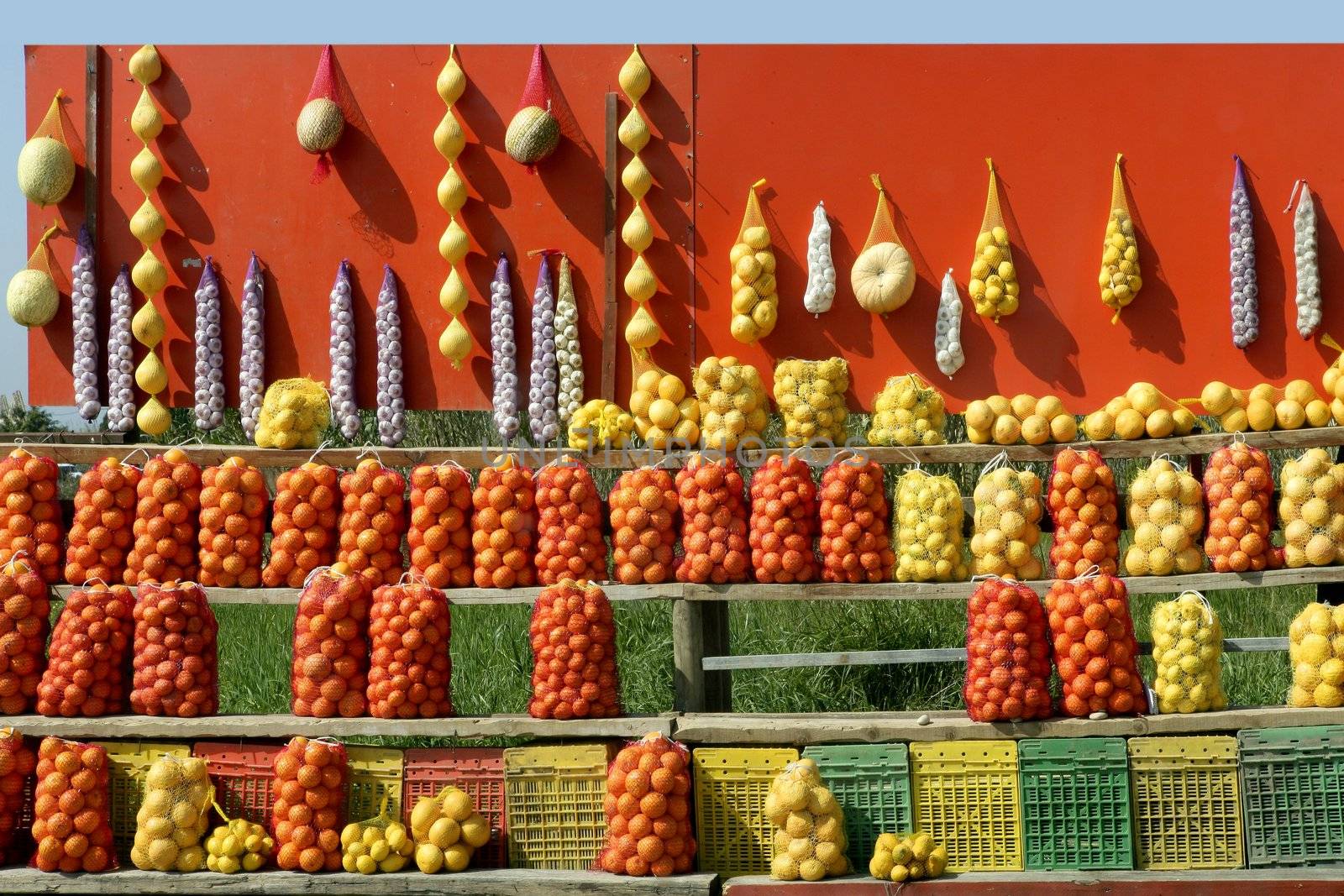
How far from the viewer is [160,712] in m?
5.37

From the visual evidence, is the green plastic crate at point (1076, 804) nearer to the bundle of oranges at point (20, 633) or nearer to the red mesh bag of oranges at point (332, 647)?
the red mesh bag of oranges at point (332, 647)

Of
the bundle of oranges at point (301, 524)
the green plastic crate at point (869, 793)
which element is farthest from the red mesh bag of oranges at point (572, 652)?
the bundle of oranges at point (301, 524)

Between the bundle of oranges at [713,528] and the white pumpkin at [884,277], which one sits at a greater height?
the white pumpkin at [884,277]

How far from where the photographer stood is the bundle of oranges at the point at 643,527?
541 centimetres

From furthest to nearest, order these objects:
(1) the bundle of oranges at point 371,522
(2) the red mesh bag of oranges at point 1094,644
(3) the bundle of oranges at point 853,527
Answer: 1. (1) the bundle of oranges at point 371,522
2. (3) the bundle of oranges at point 853,527
3. (2) the red mesh bag of oranges at point 1094,644

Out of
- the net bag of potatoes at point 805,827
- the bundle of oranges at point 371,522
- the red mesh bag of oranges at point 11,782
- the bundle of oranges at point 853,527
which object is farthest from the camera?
the bundle of oranges at point 371,522

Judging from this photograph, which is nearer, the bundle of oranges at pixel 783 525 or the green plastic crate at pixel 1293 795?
the green plastic crate at pixel 1293 795

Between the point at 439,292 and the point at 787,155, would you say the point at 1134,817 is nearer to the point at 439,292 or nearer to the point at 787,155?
the point at 787,155

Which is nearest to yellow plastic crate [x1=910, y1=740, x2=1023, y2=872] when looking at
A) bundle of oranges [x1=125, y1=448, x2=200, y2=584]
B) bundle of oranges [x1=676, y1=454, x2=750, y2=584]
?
bundle of oranges [x1=676, y1=454, x2=750, y2=584]

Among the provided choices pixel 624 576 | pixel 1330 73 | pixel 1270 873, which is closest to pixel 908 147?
pixel 1330 73

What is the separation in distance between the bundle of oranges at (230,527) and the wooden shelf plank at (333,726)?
1.76 feet

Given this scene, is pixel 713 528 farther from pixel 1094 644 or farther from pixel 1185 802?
pixel 1185 802

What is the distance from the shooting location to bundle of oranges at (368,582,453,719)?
5148 mm

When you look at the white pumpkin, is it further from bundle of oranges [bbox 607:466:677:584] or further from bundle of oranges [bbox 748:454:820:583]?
bundle of oranges [bbox 607:466:677:584]
